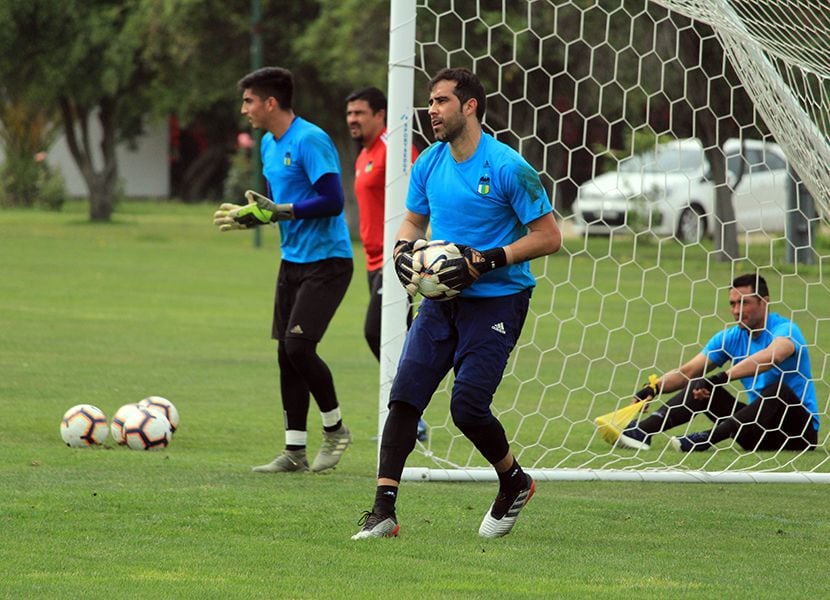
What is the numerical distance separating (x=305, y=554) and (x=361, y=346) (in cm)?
942

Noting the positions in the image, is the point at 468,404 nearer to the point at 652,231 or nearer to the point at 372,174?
the point at 372,174

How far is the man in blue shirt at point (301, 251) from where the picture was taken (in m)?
8.25

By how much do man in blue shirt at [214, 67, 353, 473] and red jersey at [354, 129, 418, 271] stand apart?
1.06m

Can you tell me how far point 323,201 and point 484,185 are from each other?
1.95 m

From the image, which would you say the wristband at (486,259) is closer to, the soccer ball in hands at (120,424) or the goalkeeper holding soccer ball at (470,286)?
the goalkeeper holding soccer ball at (470,286)

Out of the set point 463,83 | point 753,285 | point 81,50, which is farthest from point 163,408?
point 81,50

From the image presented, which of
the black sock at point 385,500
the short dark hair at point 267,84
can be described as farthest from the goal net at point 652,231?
the black sock at point 385,500

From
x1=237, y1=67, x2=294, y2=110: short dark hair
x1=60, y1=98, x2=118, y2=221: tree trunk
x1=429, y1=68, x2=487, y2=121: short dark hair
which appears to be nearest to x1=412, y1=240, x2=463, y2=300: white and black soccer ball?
x1=429, y1=68, x2=487, y2=121: short dark hair

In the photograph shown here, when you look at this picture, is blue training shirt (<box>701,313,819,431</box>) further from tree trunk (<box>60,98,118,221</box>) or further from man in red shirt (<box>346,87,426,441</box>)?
tree trunk (<box>60,98,118,221</box>)

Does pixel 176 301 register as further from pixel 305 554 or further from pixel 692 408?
pixel 305 554

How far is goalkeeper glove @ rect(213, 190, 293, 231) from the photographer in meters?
7.97

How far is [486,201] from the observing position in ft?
21.2

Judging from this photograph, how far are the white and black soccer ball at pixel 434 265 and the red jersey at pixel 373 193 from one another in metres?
3.22

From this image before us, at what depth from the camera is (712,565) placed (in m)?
6.09
